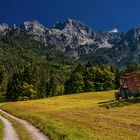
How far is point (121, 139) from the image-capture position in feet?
105

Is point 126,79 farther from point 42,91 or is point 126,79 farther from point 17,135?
point 42,91

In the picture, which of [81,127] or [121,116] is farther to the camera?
[121,116]

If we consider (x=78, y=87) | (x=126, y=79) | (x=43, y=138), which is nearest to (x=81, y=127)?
(x=43, y=138)

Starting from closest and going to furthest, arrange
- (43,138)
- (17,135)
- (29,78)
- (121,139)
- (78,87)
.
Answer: (121,139) < (43,138) < (17,135) < (29,78) < (78,87)

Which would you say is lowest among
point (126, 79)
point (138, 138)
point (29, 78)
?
point (138, 138)

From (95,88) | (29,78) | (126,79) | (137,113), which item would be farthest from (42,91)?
(137,113)

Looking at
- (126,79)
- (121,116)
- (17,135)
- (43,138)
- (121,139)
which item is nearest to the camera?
(121,139)

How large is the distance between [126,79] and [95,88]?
83.2 meters

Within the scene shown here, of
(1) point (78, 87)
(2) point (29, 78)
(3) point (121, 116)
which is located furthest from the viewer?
(1) point (78, 87)

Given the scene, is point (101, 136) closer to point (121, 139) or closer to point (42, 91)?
point (121, 139)

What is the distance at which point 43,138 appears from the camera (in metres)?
36.8

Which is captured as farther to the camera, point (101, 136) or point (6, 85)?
point (6, 85)

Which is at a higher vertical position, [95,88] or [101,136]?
[95,88]

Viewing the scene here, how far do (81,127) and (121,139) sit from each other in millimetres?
9776
